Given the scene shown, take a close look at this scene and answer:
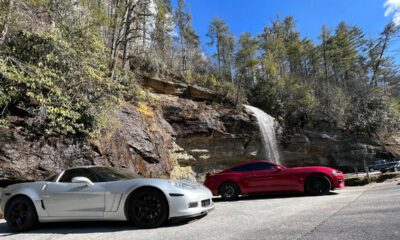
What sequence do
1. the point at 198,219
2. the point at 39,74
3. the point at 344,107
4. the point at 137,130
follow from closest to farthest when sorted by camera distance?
the point at 198,219 → the point at 39,74 → the point at 137,130 → the point at 344,107

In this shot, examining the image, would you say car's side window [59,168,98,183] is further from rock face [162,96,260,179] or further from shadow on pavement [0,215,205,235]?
rock face [162,96,260,179]

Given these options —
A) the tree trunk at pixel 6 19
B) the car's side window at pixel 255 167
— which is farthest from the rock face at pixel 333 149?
the tree trunk at pixel 6 19

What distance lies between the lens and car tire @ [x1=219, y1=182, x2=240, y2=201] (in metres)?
11.4

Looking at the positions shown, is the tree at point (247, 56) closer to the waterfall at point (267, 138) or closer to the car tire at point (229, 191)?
the waterfall at point (267, 138)

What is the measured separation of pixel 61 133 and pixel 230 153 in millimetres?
14549

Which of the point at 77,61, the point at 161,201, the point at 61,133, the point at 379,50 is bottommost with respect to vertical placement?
the point at 161,201

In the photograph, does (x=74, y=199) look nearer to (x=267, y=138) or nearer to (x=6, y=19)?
(x=6, y=19)

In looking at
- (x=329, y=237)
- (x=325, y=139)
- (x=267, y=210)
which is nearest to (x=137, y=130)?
(x=267, y=210)

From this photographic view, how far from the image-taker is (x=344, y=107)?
30984 mm

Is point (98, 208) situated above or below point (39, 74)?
below

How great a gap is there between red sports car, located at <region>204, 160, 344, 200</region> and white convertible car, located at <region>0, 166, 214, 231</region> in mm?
4429

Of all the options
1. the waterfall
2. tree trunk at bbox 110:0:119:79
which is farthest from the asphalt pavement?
the waterfall

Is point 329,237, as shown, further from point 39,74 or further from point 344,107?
point 344,107

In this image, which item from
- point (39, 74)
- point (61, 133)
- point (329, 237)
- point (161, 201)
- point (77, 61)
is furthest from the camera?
point (77, 61)
